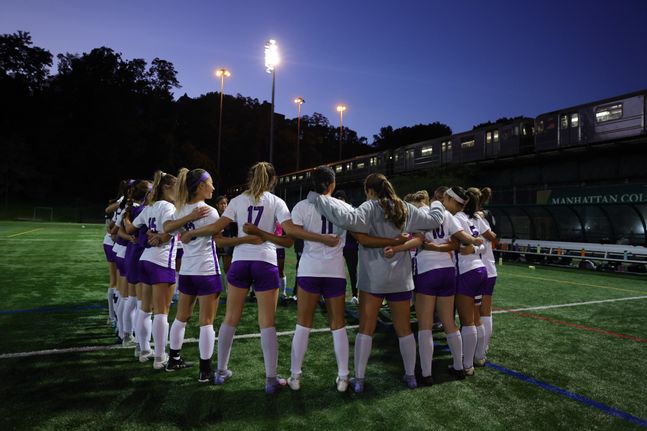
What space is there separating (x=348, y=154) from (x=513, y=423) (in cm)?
10760

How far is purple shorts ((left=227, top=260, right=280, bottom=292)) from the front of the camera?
3809 mm

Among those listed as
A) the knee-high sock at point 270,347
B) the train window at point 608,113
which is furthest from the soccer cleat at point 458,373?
the train window at point 608,113

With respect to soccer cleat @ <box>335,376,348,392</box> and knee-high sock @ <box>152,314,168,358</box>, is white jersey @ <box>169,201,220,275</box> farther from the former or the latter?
soccer cleat @ <box>335,376,348,392</box>

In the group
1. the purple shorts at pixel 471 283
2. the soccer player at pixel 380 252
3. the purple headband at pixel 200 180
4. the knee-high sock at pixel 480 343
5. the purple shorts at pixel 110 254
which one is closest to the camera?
the soccer player at pixel 380 252

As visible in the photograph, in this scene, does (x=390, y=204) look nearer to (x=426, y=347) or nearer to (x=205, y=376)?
(x=426, y=347)

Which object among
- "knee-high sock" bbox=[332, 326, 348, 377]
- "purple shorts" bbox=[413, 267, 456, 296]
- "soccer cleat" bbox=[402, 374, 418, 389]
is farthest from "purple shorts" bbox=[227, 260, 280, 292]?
"soccer cleat" bbox=[402, 374, 418, 389]

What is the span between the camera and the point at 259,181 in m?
3.91

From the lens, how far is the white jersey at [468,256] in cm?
455

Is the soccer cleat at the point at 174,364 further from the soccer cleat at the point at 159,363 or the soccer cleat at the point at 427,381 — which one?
the soccer cleat at the point at 427,381

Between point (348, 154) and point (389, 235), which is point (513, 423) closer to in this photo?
point (389, 235)

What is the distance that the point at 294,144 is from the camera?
3182 inches

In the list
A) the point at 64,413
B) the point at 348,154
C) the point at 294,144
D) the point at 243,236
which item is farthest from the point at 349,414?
the point at 348,154

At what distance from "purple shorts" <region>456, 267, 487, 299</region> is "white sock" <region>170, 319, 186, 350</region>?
298 cm

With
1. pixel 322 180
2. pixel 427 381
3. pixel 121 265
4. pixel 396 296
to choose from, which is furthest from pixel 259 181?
pixel 121 265
